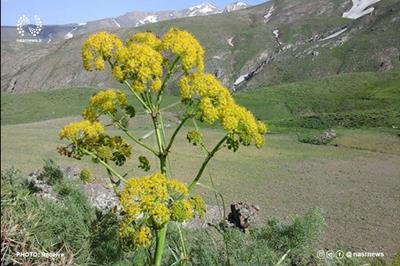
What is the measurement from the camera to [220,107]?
3.80 meters

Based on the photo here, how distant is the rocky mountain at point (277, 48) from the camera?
11844cm

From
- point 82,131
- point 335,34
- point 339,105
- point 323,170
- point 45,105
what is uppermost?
point 82,131

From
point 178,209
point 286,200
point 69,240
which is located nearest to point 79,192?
point 69,240

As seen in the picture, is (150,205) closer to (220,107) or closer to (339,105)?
(220,107)

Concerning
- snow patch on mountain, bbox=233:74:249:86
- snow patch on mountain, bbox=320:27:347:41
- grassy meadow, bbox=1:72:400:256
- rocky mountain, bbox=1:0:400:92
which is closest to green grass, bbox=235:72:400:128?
grassy meadow, bbox=1:72:400:256

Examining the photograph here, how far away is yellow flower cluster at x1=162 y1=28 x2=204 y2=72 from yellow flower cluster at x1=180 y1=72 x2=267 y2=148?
146mm

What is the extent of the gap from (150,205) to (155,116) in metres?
0.65

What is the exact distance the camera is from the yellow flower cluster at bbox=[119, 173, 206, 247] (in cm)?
359

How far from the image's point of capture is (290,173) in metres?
17.2

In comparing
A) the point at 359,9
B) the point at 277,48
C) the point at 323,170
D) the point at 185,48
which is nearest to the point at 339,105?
the point at 323,170

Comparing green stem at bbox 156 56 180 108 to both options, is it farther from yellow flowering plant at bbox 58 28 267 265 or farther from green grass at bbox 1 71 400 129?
green grass at bbox 1 71 400 129

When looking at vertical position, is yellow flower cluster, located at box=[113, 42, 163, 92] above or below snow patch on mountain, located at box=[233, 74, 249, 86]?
above

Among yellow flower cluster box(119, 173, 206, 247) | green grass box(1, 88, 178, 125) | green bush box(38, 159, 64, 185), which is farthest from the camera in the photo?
green grass box(1, 88, 178, 125)

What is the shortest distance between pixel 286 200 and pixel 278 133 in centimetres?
1112
